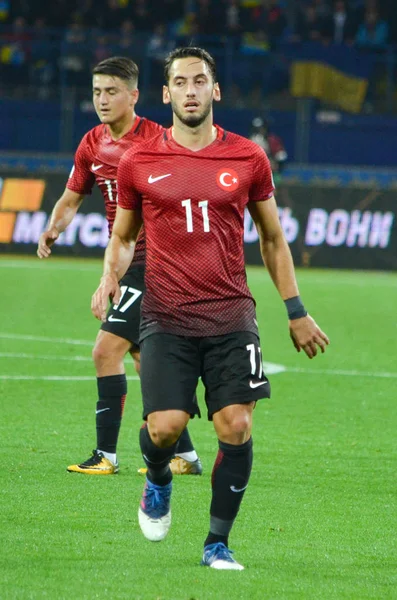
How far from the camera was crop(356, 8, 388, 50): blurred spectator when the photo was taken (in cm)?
2803

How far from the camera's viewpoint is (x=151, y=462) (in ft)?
16.9

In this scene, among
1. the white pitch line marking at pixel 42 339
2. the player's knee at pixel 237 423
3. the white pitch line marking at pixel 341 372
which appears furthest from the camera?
the white pitch line marking at pixel 42 339

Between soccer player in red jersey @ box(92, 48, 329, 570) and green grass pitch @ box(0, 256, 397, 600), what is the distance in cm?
32

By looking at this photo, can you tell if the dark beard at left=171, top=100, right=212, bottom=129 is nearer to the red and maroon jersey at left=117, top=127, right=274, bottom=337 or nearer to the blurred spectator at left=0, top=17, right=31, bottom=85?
the red and maroon jersey at left=117, top=127, right=274, bottom=337

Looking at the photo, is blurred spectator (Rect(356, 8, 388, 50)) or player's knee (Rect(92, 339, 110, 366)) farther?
blurred spectator (Rect(356, 8, 388, 50))

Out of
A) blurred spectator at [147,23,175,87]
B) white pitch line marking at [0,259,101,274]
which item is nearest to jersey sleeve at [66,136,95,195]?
white pitch line marking at [0,259,101,274]

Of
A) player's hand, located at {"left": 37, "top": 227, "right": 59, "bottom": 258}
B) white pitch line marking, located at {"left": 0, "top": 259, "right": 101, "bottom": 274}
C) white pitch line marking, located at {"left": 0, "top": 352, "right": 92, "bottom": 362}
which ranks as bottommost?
white pitch line marking, located at {"left": 0, "top": 259, "right": 101, "bottom": 274}

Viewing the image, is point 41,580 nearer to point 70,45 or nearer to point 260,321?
point 260,321

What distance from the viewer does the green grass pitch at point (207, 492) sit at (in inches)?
184

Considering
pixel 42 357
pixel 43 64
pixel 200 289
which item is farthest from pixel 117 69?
pixel 43 64

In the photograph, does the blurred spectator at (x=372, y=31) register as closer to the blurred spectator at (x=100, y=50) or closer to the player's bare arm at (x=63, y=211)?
the blurred spectator at (x=100, y=50)

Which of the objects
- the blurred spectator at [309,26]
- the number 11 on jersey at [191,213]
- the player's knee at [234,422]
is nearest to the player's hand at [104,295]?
the number 11 on jersey at [191,213]

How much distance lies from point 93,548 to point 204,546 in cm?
47

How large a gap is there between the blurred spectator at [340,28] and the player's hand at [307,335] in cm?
2353
